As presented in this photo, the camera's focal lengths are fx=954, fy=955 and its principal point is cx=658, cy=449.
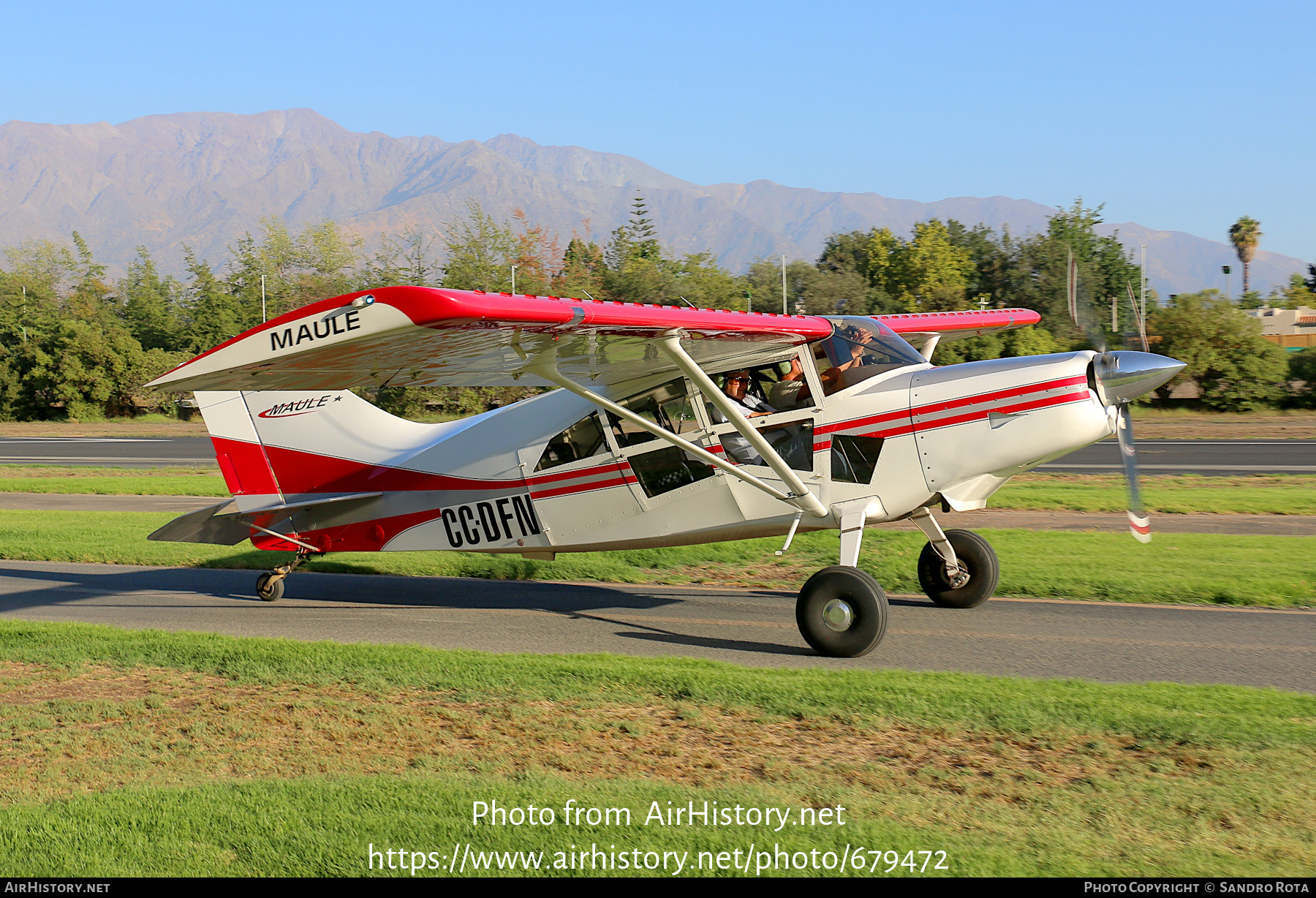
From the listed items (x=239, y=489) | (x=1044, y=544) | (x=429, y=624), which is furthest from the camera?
(x=1044, y=544)

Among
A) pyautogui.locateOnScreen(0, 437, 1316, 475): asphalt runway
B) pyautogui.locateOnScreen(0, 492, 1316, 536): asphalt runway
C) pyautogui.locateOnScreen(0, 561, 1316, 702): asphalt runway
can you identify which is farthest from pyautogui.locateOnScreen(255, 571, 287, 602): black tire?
pyautogui.locateOnScreen(0, 437, 1316, 475): asphalt runway

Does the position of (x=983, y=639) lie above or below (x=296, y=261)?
below

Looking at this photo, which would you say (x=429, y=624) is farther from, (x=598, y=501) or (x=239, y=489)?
(x=239, y=489)

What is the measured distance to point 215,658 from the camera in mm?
8047

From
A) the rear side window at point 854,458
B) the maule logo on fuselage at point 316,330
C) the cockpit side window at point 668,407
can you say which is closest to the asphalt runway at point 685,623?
the rear side window at point 854,458

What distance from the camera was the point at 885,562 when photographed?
1158 cm

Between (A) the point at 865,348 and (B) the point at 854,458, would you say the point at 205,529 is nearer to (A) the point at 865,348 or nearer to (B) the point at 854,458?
(B) the point at 854,458

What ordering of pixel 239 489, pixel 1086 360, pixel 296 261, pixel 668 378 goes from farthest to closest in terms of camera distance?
pixel 296 261
pixel 239 489
pixel 668 378
pixel 1086 360

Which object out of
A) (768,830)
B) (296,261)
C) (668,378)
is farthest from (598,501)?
(296,261)

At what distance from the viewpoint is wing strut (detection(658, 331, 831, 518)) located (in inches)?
296

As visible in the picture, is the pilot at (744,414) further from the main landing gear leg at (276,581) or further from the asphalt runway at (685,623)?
the main landing gear leg at (276,581)

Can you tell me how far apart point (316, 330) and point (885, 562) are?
25.3 feet

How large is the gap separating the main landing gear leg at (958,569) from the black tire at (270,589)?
23.8ft

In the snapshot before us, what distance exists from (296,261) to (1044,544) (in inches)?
3039
